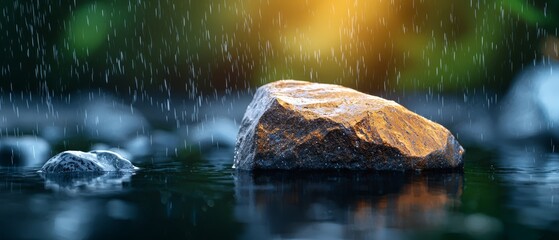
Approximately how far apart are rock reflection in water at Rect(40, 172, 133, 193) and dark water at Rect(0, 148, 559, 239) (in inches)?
0.5

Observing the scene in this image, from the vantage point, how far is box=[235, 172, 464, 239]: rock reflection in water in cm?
465

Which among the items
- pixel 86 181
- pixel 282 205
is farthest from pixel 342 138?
pixel 282 205

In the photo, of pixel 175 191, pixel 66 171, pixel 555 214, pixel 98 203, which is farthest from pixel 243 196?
pixel 66 171

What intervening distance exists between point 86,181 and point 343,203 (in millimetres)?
3746

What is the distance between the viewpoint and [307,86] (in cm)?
1081

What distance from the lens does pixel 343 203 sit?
5.89 metres

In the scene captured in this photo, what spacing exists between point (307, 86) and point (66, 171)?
3.90 metres

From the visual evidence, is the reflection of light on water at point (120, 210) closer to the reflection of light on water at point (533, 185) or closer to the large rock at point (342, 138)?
the reflection of light on water at point (533, 185)

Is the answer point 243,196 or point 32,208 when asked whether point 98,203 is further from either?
point 243,196

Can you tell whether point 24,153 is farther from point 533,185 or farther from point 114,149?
point 533,185

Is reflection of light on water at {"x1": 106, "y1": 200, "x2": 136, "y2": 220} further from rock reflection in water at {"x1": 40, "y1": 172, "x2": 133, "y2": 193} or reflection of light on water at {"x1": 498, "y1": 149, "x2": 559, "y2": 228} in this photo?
reflection of light on water at {"x1": 498, "y1": 149, "x2": 559, "y2": 228}

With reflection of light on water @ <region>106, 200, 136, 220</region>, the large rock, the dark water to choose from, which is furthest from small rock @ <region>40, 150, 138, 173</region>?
reflection of light on water @ <region>106, 200, 136, 220</region>

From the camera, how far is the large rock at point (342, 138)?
30.8 ft

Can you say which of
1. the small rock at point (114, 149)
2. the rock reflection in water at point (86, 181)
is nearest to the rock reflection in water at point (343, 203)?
the rock reflection in water at point (86, 181)
